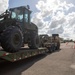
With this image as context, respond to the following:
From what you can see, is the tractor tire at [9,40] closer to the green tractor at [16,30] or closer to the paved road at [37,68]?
the green tractor at [16,30]

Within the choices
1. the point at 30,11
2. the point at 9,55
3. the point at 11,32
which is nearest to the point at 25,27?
the point at 30,11

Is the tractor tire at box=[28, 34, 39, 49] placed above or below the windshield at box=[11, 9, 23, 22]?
below

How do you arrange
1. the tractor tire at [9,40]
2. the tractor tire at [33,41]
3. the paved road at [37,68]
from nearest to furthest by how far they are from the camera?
the paved road at [37,68]
the tractor tire at [9,40]
the tractor tire at [33,41]

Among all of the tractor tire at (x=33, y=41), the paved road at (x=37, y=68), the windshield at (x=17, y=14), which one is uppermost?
the windshield at (x=17, y=14)

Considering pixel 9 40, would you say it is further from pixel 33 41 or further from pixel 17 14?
pixel 33 41

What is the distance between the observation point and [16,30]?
9148mm

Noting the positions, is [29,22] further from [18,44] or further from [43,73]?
[43,73]

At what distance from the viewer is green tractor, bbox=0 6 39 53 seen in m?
8.61

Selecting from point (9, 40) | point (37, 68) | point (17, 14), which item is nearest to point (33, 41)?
point (17, 14)

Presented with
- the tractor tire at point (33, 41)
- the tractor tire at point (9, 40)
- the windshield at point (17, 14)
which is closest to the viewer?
the tractor tire at point (9, 40)

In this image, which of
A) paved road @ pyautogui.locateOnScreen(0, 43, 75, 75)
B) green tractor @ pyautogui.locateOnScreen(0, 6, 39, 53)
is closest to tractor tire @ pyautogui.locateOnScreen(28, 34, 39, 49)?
green tractor @ pyautogui.locateOnScreen(0, 6, 39, 53)

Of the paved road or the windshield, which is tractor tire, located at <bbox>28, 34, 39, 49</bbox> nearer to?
the windshield

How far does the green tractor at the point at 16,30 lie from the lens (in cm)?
861


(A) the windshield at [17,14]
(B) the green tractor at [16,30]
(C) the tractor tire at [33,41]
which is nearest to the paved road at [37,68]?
(B) the green tractor at [16,30]
